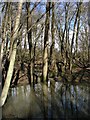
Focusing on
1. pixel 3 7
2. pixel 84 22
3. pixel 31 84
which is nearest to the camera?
pixel 3 7

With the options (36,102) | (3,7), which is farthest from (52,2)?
(36,102)

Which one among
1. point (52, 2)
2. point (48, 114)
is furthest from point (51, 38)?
point (48, 114)

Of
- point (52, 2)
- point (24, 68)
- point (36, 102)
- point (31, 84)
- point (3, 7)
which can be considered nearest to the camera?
point (36, 102)

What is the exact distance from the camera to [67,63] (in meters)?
26.3

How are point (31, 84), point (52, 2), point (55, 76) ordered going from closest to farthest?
point (31, 84) → point (52, 2) → point (55, 76)

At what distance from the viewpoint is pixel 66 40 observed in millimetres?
27922

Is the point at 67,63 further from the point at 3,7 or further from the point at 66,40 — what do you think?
the point at 3,7

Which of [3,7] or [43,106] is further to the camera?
[3,7]

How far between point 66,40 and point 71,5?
3844mm

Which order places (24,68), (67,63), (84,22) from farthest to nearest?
(84,22)
(67,63)
(24,68)

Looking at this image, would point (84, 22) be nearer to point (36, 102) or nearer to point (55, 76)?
point (55, 76)

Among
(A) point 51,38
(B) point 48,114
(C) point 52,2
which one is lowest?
(B) point 48,114

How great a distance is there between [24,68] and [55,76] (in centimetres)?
317

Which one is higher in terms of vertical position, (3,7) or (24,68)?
(3,7)
